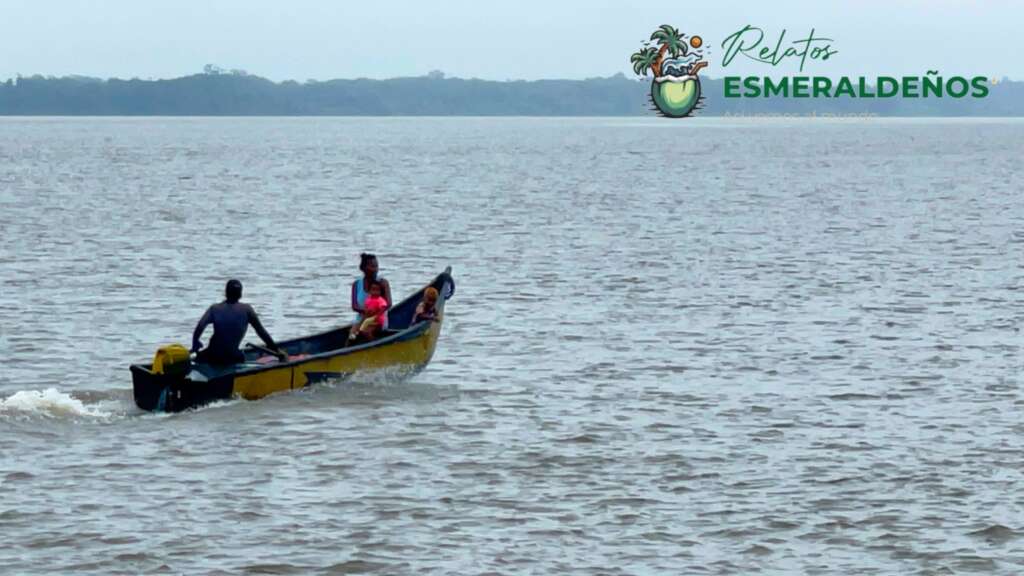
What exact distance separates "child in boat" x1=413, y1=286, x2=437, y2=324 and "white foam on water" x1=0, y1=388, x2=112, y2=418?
486 centimetres

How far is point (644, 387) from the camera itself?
2564cm

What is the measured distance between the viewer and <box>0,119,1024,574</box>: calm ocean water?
16.8 meters

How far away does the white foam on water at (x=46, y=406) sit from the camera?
74.0ft

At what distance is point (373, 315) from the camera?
82.7ft

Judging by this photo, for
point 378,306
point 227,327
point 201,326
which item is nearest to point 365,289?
point 378,306

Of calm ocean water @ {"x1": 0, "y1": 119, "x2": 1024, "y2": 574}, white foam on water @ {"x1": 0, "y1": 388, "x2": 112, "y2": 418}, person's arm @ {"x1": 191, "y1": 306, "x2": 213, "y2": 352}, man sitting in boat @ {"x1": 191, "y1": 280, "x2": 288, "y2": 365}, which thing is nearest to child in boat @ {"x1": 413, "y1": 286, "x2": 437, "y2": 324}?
calm ocean water @ {"x1": 0, "y1": 119, "x2": 1024, "y2": 574}

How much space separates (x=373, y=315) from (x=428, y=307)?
0.83 metres

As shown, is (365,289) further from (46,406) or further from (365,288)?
(46,406)

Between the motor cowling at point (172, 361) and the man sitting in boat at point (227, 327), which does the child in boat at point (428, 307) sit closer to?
the man sitting in boat at point (227, 327)

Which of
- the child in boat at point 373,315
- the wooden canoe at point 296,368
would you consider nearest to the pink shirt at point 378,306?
the child in boat at point 373,315

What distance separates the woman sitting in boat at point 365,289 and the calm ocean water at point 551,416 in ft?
3.09

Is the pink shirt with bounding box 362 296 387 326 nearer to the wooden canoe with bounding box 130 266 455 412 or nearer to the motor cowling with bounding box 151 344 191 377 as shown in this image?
the wooden canoe with bounding box 130 266 455 412

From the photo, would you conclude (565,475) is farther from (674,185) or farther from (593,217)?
(674,185)

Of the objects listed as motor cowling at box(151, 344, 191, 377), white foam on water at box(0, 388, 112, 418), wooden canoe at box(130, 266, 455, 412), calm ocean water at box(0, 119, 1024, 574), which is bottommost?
calm ocean water at box(0, 119, 1024, 574)
